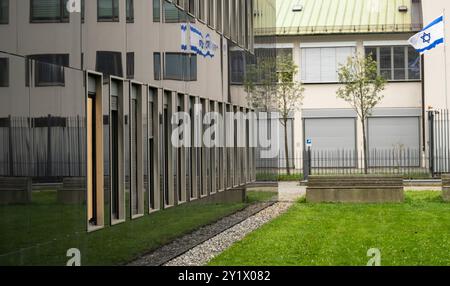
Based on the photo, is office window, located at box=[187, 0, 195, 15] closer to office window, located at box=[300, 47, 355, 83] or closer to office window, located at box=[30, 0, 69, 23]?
office window, located at box=[30, 0, 69, 23]

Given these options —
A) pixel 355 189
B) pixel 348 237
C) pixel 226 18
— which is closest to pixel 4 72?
pixel 348 237

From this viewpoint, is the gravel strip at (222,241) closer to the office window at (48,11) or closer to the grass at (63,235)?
the grass at (63,235)

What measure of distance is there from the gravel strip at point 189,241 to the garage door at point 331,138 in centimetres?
2719

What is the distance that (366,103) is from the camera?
41000 mm

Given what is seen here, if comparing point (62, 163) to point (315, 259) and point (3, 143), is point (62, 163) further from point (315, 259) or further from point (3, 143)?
point (315, 259)

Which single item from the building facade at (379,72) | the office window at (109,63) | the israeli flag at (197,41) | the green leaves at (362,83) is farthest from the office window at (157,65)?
the building facade at (379,72)

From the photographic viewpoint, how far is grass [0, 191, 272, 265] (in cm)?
744

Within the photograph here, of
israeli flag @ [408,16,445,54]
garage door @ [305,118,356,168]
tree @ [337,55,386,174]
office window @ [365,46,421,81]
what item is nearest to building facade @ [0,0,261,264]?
israeli flag @ [408,16,445,54]

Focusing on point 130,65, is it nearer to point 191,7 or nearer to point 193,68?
Result: point 193,68

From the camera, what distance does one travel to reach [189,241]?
14.0 m

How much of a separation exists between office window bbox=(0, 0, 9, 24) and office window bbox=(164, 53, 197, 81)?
Answer: 5163mm

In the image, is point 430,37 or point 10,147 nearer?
point 10,147

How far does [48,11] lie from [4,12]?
0.89m

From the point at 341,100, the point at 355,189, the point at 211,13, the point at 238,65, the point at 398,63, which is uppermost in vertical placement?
the point at 398,63
